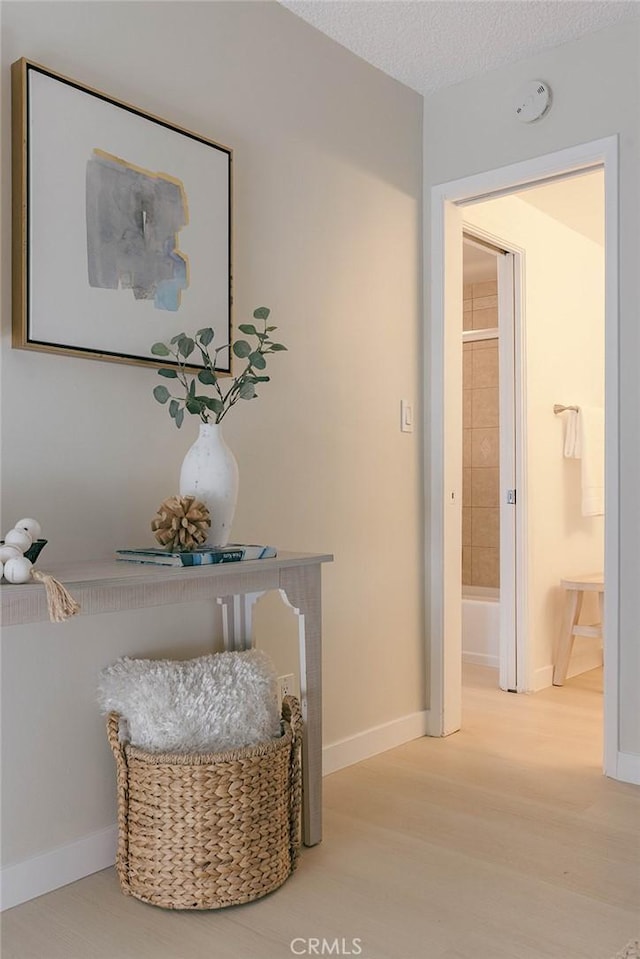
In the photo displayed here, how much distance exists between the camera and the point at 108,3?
84.1 inches

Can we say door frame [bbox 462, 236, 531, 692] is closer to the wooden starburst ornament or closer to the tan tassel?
the wooden starburst ornament

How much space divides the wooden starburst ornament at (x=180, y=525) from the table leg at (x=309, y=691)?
0.99 ft

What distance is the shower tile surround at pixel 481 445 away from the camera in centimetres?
542

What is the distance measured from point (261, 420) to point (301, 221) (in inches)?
A: 27.0

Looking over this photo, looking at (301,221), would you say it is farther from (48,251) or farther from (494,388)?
(494,388)

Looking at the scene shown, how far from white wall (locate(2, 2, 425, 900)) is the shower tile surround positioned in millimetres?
2319

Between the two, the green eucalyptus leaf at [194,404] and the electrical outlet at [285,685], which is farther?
the electrical outlet at [285,685]

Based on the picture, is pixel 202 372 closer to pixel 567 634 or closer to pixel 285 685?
pixel 285 685

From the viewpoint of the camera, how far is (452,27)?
2.75 m

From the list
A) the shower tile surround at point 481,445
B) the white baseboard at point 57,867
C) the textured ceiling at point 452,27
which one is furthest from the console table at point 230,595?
the shower tile surround at point 481,445

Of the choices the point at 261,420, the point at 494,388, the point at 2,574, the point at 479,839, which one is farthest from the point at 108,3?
the point at 494,388

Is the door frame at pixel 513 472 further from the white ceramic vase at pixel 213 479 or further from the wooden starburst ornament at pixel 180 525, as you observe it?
the wooden starburst ornament at pixel 180 525

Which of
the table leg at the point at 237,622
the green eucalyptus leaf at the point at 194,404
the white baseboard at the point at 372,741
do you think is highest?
the green eucalyptus leaf at the point at 194,404

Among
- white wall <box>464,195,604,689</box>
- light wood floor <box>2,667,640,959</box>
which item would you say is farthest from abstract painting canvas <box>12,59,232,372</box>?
white wall <box>464,195,604,689</box>
